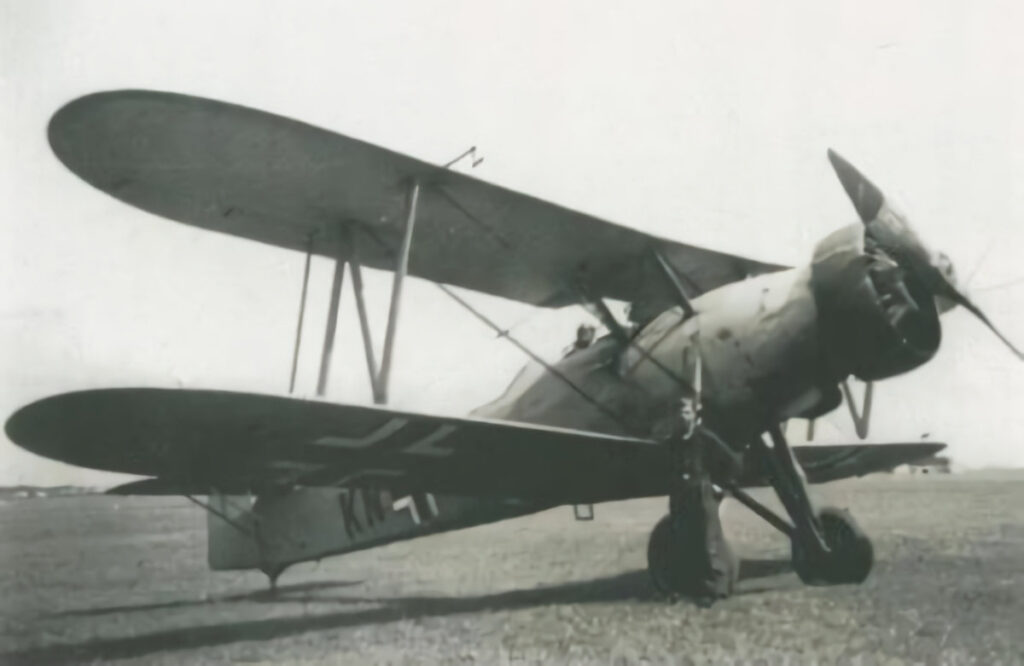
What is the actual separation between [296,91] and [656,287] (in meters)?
2.53

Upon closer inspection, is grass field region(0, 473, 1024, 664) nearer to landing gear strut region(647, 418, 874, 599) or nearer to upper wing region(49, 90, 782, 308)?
landing gear strut region(647, 418, 874, 599)

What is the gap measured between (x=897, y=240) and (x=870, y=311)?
38cm

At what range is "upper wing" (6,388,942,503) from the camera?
394 cm

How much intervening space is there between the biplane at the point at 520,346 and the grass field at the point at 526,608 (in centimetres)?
43

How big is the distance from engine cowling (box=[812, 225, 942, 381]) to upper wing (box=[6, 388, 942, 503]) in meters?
1.16

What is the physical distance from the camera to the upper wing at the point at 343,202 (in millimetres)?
4309

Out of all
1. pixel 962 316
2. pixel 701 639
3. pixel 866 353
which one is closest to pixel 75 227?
pixel 701 639

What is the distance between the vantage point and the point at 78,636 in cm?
528

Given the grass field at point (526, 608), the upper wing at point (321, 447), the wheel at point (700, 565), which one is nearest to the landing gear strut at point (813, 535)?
the grass field at point (526, 608)

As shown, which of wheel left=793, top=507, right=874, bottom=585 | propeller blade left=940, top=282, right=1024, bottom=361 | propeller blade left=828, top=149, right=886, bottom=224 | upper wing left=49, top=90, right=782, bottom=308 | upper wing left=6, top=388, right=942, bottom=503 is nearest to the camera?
upper wing left=6, top=388, right=942, bottom=503

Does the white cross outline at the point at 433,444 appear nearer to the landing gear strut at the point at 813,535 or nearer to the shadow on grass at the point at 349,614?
the shadow on grass at the point at 349,614

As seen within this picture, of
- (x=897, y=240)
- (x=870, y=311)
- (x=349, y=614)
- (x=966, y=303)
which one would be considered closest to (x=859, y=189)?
(x=897, y=240)

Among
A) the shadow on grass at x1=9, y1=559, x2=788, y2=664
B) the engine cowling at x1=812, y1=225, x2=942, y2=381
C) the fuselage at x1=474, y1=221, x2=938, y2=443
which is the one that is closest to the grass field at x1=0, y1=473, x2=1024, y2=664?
the shadow on grass at x1=9, y1=559, x2=788, y2=664

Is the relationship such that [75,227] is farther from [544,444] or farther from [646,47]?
[646,47]
